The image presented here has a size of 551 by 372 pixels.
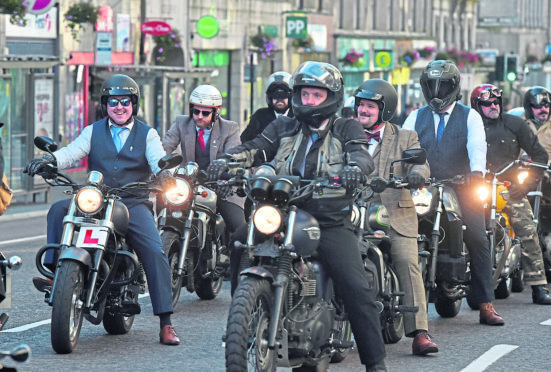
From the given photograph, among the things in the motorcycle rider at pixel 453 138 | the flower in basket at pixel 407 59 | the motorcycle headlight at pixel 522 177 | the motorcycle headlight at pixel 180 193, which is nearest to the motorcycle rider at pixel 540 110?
the motorcycle headlight at pixel 522 177

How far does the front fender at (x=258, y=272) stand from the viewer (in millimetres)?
6928

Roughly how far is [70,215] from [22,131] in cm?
1649

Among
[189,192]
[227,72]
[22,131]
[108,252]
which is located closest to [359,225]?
[108,252]

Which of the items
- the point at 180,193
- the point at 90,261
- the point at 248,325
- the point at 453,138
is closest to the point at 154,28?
the point at 180,193

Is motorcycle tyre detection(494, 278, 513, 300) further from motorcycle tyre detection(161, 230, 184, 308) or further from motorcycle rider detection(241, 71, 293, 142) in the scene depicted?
motorcycle tyre detection(161, 230, 184, 308)

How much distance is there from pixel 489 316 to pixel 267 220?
4.05 metres

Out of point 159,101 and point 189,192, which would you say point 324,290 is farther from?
point 159,101

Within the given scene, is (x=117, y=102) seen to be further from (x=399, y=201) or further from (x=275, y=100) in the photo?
(x=275, y=100)

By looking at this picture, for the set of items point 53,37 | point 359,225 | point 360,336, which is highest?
point 53,37

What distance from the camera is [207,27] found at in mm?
42125

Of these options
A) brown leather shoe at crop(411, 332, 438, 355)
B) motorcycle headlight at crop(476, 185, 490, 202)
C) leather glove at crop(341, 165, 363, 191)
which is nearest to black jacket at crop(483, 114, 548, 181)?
motorcycle headlight at crop(476, 185, 490, 202)

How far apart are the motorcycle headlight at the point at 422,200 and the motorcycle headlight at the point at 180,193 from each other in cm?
A: 182

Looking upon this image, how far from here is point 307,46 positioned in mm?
52812

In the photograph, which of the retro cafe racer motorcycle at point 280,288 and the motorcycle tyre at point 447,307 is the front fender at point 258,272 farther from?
the motorcycle tyre at point 447,307
